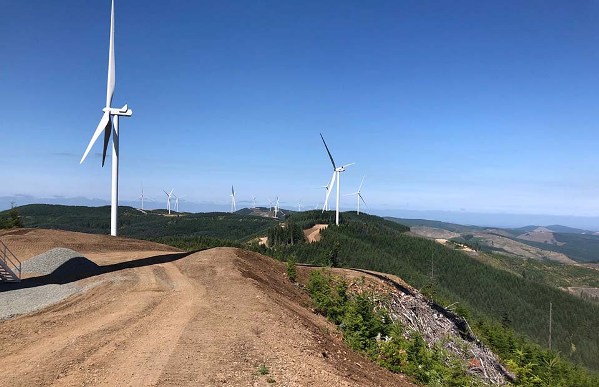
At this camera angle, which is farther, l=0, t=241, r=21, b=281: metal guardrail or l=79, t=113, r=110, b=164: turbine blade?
l=79, t=113, r=110, b=164: turbine blade

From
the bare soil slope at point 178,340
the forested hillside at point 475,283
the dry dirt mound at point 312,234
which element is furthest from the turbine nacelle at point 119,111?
the dry dirt mound at point 312,234

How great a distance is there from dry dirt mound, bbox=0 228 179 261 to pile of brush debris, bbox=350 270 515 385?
102 feet

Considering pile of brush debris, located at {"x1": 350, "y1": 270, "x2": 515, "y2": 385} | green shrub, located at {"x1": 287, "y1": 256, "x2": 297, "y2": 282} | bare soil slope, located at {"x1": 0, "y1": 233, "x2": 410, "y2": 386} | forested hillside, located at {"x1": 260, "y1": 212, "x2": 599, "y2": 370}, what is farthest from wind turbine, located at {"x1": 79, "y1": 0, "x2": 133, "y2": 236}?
forested hillside, located at {"x1": 260, "y1": 212, "x2": 599, "y2": 370}

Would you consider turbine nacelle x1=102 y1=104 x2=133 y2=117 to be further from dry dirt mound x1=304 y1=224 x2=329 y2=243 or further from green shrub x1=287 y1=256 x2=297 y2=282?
dry dirt mound x1=304 y1=224 x2=329 y2=243

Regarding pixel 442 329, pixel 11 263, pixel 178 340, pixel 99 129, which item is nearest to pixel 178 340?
pixel 178 340

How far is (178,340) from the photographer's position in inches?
700

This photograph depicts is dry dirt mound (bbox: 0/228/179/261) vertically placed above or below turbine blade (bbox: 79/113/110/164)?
below

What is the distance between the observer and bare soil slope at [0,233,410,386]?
14664 mm

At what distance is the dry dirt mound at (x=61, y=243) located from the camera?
4416 centimetres

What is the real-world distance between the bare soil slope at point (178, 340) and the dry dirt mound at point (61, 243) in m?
14.2

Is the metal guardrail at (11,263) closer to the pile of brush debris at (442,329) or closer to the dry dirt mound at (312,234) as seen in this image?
the pile of brush debris at (442,329)

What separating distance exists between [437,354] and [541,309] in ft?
530

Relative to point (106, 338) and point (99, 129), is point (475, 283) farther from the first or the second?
point (106, 338)

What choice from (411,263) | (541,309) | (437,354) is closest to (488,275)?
(541,309)
